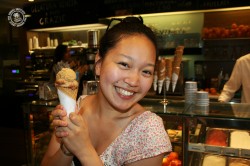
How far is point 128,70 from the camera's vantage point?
3.68 ft

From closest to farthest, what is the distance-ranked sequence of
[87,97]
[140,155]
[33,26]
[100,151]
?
1. [140,155]
2. [100,151]
3. [87,97]
4. [33,26]

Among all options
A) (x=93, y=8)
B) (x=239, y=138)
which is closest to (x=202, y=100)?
(x=239, y=138)

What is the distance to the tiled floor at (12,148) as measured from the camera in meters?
4.65

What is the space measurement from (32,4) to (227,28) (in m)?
5.21

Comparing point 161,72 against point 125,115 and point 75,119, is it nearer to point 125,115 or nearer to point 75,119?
point 125,115

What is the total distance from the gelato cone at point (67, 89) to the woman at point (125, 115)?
38 millimetres

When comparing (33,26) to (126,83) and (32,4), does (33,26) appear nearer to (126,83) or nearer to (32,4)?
(32,4)

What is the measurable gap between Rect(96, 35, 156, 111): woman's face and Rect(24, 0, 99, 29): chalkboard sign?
5.11 meters

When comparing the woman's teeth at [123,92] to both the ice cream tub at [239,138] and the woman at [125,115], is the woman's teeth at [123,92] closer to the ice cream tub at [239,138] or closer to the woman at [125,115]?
the woman at [125,115]

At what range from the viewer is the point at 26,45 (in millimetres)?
7586

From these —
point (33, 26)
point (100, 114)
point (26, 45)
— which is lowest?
point (100, 114)

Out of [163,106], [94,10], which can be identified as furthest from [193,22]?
[163,106]

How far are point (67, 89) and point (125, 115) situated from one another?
326 mm

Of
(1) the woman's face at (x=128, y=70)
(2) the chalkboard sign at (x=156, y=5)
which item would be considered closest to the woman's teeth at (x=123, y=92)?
(1) the woman's face at (x=128, y=70)
